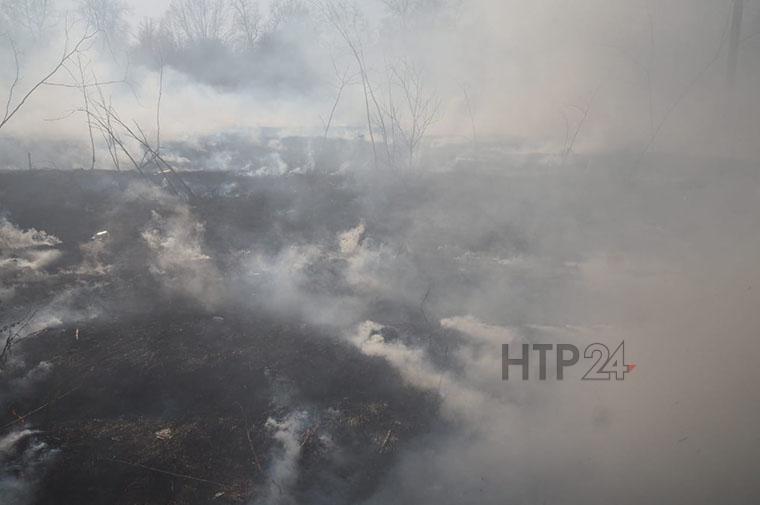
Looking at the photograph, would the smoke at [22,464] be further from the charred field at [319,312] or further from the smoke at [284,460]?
the smoke at [284,460]

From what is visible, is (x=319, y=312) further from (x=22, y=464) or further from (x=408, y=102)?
(x=408, y=102)

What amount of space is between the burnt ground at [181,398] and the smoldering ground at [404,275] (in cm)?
2

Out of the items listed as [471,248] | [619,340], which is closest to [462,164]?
[471,248]

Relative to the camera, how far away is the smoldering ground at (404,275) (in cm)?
377

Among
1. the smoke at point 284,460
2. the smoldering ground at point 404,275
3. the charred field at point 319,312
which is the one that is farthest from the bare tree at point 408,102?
the smoke at point 284,460

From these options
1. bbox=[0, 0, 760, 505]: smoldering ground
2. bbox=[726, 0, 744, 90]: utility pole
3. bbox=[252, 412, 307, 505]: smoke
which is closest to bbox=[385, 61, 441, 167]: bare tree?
bbox=[0, 0, 760, 505]: smoldering ground

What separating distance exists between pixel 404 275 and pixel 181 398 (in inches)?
136

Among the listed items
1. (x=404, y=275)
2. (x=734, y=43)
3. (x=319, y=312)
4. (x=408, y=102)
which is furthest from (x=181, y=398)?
(x=734, y=43)

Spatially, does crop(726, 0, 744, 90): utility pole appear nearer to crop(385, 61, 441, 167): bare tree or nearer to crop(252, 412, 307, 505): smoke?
crop(385, 61, 441, 167): bare tree

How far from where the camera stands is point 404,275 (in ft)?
22.1

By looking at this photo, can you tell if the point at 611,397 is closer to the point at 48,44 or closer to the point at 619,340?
the point at 619,340

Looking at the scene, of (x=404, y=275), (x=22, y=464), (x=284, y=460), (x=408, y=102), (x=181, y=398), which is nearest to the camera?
(x=22, y=464)

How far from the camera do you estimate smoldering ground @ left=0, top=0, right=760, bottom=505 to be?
3766mm

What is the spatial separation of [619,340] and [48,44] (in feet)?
58.7
